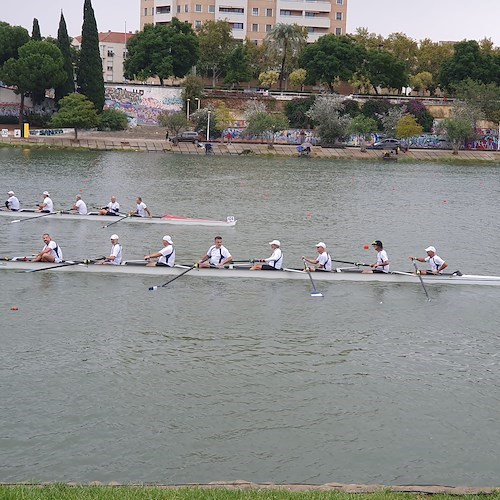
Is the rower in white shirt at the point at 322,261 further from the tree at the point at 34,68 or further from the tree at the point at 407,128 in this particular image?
the tree at the point at 407,128

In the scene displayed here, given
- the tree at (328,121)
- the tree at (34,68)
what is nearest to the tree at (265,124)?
the tree at (328,121)

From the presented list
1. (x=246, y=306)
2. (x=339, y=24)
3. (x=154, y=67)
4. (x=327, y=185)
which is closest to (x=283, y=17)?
(x=339, y=24)

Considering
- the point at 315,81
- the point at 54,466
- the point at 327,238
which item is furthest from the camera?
the point at 315,81

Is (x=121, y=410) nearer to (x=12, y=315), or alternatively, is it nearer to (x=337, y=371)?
(x=337, y=371)

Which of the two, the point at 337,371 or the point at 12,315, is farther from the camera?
the point at 12,315

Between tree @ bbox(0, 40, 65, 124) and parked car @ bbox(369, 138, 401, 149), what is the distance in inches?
1141

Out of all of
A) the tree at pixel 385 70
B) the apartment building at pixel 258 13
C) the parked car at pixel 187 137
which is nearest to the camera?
the parked car at pixel 187 137

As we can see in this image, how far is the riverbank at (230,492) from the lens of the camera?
8922 mm

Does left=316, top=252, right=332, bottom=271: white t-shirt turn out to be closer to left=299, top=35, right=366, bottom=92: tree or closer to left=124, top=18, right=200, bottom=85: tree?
left=124, top=18, right=200, bottom=85: tree

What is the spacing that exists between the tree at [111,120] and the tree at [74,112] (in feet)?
14.8

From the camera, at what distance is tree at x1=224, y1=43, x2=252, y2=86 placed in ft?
280

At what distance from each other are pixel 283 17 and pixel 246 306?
283 feet

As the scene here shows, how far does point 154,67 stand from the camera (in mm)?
80812

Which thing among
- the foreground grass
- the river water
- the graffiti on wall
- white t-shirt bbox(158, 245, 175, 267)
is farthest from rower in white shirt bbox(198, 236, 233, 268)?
the graffiti on wall
